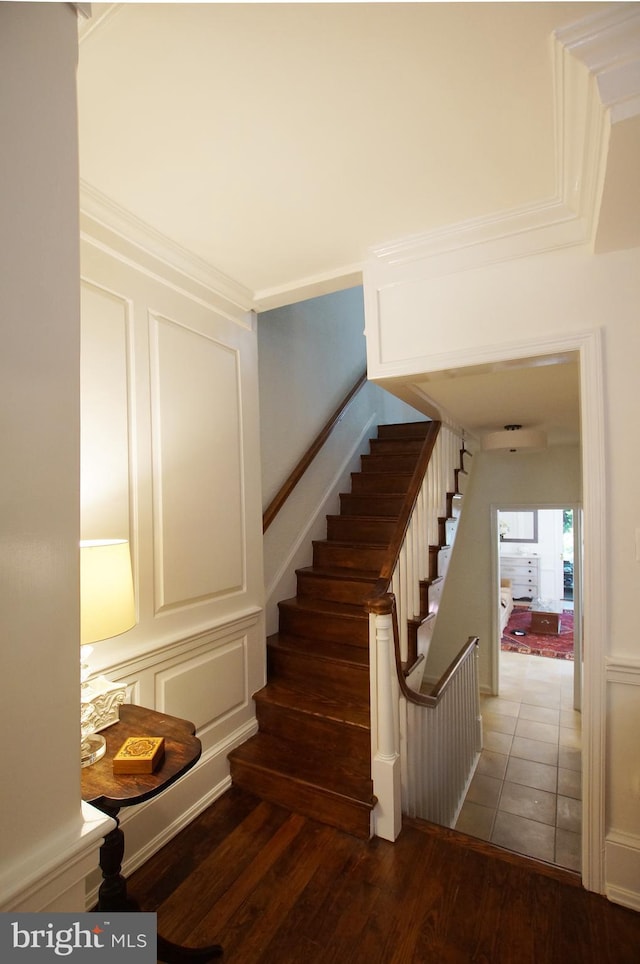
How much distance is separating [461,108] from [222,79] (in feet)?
2.28

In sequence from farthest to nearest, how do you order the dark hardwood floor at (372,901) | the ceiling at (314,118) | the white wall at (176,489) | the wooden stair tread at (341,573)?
the wooden stair tread at (341,573) → the white wall at (176,489) → the dark hardwood floor at (372,901) → the ceiling at (314,118)

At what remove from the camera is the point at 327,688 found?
2.56 metres

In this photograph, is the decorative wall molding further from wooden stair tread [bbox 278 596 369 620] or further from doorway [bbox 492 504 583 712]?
doorway [bbox 492 504 583 712]

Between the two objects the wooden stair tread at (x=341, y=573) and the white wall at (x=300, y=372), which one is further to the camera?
the white wall at (x=300, y=372)

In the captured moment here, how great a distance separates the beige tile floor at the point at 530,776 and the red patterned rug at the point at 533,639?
1.23m

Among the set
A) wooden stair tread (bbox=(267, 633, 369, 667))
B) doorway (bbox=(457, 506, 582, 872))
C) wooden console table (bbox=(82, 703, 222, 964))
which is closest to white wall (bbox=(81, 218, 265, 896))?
wooden stair tread (bbox=(267, 633, 369, 667))

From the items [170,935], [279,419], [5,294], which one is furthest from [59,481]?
[279,419]

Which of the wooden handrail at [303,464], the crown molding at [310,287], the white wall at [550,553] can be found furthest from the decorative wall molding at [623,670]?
the white wall at [550,553]

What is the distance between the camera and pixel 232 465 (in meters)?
2.46

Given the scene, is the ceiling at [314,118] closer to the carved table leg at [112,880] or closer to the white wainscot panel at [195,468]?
the white wainscot panel at [195,468]


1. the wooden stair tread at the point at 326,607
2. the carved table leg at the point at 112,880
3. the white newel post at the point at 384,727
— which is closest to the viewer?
the carved table leg at the point at 112,880

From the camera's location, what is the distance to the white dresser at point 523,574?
8.82 metres

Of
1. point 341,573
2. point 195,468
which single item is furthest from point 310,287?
point 341,573

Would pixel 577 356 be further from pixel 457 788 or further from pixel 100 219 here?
pixel 457 788
